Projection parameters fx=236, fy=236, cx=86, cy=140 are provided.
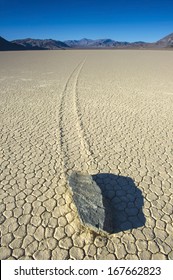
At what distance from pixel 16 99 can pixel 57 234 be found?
7.96m

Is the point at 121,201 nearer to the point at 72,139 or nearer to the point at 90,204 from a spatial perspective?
the point at 90,204

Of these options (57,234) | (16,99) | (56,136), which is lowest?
(57,234)

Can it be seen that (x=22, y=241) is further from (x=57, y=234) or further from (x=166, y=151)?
(x=166, y=151)

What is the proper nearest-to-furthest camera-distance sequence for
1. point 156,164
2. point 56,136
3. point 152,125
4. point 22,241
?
point 22,241, point 156,164, point 56,136, point 152,125

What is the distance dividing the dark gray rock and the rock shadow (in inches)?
1.0

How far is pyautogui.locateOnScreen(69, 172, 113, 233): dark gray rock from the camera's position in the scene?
3.25 meters

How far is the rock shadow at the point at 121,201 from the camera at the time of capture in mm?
3436

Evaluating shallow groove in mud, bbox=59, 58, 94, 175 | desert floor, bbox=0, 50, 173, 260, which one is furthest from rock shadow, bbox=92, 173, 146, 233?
shallow groove in mud, bbox=59, 58, 94, 175

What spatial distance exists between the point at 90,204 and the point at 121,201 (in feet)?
2.13

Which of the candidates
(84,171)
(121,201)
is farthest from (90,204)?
(84,171)

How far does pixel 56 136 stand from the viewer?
6.32 metres

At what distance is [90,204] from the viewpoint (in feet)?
11.5

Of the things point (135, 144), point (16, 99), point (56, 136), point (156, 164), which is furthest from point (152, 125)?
point (16, 99)

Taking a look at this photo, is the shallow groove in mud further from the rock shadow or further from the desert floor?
the rock shadow
